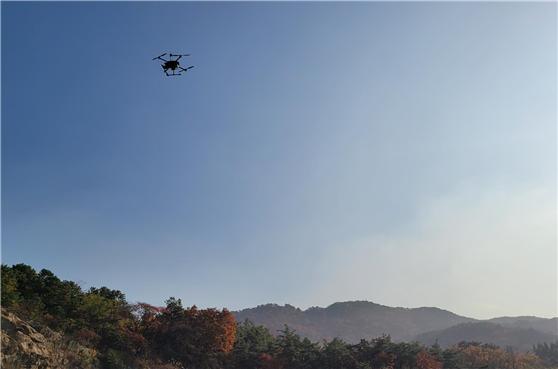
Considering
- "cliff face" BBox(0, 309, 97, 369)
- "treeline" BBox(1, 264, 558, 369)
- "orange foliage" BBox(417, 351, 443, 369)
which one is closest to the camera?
"cliff face" BBox(0, 309, 97, 369)

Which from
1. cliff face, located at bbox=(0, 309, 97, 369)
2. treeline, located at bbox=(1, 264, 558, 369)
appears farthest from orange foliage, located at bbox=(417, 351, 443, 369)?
cliff face, located at bbox=(0, 309, 97, 369)

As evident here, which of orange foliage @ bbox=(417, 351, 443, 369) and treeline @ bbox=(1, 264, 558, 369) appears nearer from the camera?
treeline @ bbox=(1, 264, 558, 369)

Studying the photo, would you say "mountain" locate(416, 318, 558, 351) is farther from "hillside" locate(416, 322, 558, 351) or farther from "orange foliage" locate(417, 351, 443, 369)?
"orange foliage" locate(417, 351, 443, 369)

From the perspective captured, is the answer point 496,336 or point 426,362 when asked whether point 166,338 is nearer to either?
point 426,362

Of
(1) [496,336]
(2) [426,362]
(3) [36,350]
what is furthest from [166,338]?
(1) [496,336]

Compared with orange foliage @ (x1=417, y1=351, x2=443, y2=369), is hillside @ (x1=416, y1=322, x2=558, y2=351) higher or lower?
lower

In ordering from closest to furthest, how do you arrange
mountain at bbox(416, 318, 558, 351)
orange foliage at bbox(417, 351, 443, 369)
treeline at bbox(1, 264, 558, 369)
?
1. treeline at bbox(1, 264, 558, 369)
2. orange foliage at bbox(417, 351, 443, 369)
3. mountain at bbox(416, 318, 558, 351)
